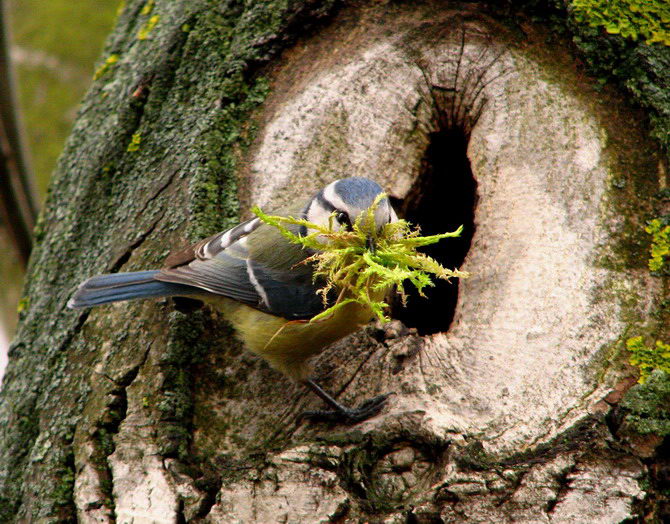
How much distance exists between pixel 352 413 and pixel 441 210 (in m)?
1.09

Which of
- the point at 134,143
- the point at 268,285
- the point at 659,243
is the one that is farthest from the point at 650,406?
the point at 134,143

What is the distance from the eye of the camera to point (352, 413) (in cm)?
165

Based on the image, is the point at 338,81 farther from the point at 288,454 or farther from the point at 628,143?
the point at 288,454

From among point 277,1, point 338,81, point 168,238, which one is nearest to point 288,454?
point 168,238

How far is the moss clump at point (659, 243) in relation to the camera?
1693mm

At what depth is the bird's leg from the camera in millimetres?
1616

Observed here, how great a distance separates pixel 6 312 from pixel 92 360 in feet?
5.64

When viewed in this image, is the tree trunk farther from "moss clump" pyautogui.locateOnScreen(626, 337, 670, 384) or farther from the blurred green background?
the blurred green background

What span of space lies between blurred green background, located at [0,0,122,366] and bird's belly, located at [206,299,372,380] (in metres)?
2.22

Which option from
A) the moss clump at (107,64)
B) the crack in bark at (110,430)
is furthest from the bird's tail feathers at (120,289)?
the moss clump at (107,64)

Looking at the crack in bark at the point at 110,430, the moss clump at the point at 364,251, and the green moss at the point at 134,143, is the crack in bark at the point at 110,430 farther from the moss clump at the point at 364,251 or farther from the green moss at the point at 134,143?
the green moss at the point at 134,143

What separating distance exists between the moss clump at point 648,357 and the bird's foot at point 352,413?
57cm

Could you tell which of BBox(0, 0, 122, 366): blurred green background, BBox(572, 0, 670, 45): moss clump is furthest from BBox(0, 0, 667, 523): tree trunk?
BBox(0, 0, 122, 366): blurred green background

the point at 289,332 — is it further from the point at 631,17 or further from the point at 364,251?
the point at 631,17
